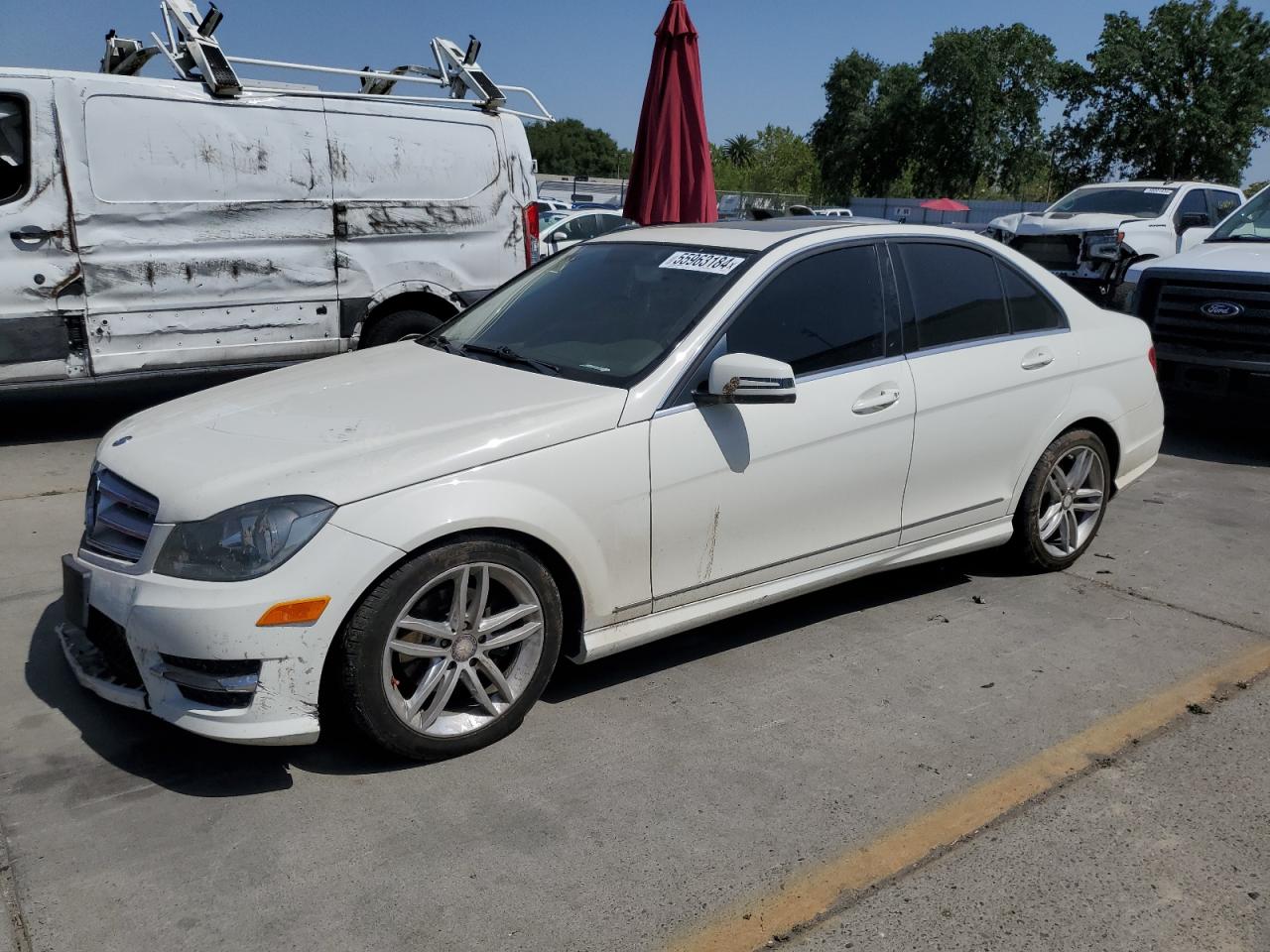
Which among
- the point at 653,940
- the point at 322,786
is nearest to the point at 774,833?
the point at 653,940

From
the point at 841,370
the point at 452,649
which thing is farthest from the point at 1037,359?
the point at 452,649

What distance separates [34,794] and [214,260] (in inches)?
194

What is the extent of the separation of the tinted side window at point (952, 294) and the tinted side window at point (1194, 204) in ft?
35.5

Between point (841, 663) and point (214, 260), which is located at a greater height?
point (214, 260)

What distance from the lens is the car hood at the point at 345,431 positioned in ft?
9.84

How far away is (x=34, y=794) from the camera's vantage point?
3049 mm

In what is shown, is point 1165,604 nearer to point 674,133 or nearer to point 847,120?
point 674,133

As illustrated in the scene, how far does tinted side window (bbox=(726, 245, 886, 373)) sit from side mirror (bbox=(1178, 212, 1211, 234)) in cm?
1111

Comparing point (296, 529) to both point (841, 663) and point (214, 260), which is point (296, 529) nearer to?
point (841, 663)

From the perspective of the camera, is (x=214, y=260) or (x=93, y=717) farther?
(x=214, y=260)

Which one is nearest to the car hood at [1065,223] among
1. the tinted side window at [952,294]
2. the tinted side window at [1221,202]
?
the tinted side window at [1221,202]

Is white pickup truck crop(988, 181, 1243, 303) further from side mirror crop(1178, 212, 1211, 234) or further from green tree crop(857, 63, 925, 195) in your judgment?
green tree crop(857, 63, 925, 195)

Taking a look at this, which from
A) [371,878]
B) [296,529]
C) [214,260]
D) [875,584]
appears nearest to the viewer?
[371,878]

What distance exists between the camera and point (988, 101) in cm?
5484
